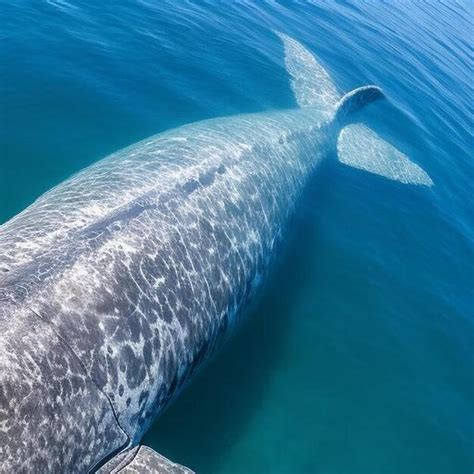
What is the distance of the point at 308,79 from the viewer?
1931 cm

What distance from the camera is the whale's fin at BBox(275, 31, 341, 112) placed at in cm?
1777

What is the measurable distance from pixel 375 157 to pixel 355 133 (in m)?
1.16

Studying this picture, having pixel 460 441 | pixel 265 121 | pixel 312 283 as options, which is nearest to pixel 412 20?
pixel 265 121

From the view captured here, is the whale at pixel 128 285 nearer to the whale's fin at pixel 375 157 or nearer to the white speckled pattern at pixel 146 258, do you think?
the white speckled pattern at pixel 146 258

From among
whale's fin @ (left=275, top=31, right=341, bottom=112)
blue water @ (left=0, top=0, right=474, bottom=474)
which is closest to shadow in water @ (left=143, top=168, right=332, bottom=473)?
blue water @ (left=0, top=0, right=474, bottom=474)

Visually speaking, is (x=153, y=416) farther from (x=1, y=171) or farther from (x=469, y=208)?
(x=469, y=208)

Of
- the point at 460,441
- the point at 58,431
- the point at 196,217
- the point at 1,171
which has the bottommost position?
the point at 1,171

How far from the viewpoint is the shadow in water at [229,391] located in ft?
27.7

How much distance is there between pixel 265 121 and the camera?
1334cm

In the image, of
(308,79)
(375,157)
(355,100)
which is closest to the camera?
(375,157)

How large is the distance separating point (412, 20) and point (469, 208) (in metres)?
22.9

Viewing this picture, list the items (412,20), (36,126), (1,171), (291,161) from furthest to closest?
(412,20) → (36,126) → (291,161) → (1,171)

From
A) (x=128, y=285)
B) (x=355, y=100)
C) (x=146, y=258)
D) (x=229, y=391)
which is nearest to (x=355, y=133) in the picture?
(x=355, y=100)

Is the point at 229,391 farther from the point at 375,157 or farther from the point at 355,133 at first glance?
the point at 355,133
